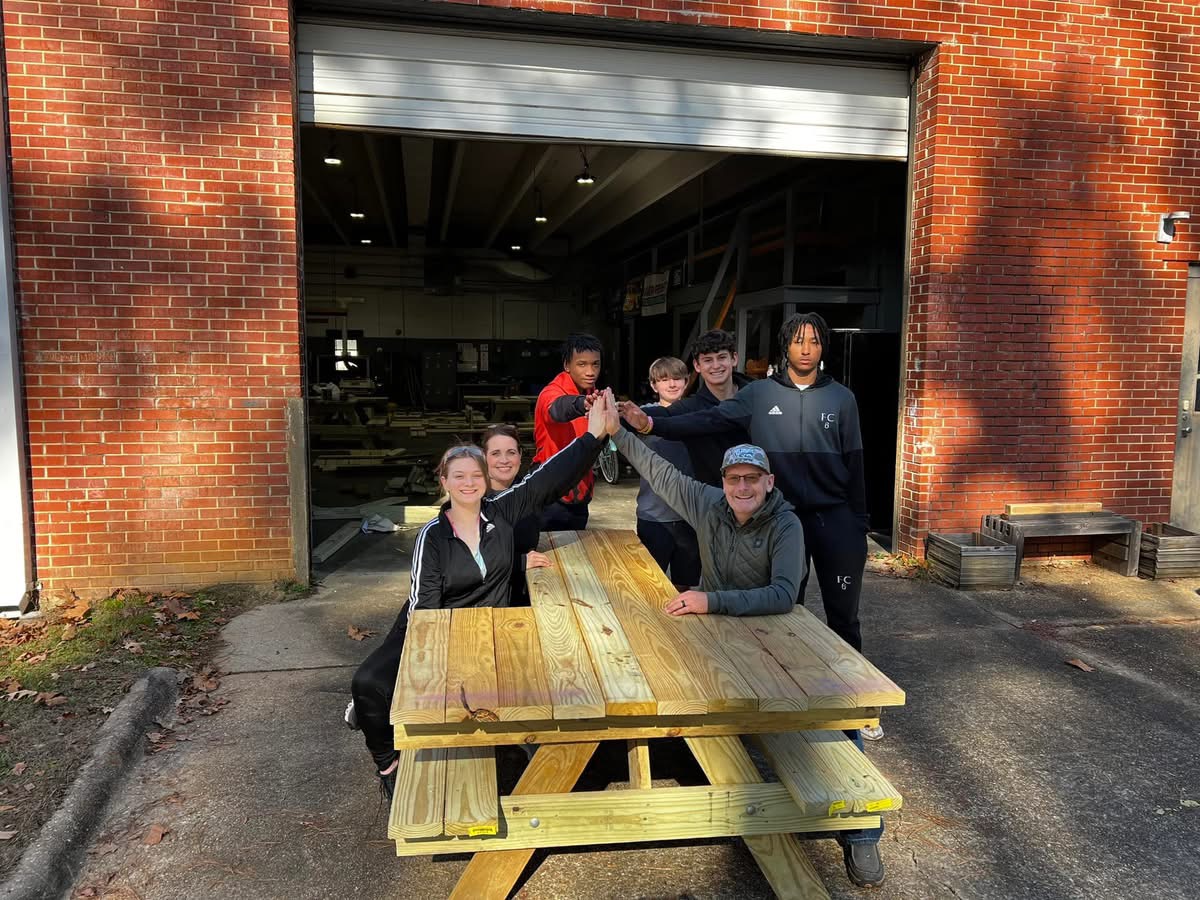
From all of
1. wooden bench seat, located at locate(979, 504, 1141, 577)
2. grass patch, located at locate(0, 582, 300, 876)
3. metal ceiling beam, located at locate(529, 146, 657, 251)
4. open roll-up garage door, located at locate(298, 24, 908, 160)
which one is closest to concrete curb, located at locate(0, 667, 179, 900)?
grass patch, located at locate(0, 582, 300, 876)

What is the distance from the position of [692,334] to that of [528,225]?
5.32m

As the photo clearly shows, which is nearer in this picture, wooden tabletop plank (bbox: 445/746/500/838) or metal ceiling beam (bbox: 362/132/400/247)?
wooden tabletop plank (bbox: 445/746/500/838)

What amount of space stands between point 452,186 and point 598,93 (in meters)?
7.22

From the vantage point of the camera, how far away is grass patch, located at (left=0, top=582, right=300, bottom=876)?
3.19m

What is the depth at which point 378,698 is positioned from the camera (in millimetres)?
2951

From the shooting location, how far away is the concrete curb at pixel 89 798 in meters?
2.64

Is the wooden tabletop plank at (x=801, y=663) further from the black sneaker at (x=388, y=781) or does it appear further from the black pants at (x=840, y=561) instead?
the black sneaker at (x=388, y=781)

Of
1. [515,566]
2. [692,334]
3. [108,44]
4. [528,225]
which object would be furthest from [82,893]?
[528,225]

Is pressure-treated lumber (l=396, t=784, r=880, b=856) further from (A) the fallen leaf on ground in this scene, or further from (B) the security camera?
(B) the security camera

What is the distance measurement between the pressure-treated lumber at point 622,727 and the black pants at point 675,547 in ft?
6.01

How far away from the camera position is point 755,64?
6.45m

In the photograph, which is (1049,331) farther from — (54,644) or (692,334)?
(692,334)

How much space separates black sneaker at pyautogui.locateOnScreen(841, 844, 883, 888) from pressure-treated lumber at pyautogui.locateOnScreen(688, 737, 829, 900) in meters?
0.17

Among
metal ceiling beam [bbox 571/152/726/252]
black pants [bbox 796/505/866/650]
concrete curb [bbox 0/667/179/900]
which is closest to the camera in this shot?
concrete curb [bbox 0/667/179/900]
